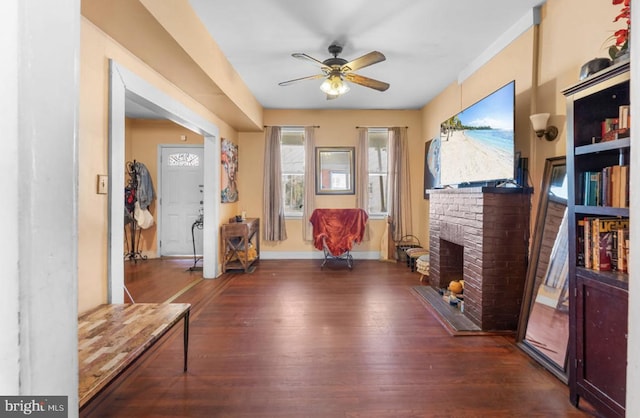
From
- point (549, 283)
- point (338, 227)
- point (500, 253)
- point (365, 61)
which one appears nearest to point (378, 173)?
point (338, 227)

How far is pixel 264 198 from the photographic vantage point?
17.6ft

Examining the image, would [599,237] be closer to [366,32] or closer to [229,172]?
[366,32]

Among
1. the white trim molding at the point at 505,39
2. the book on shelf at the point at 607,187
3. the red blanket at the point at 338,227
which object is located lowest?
the red blanket at the point at 338,227

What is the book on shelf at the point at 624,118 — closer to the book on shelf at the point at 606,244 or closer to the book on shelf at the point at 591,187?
the book on shelf at the point at 591,187

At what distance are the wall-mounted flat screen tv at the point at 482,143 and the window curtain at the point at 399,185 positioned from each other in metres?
1.72

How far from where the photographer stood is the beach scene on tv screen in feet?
8.16

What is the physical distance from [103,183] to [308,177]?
356 cm

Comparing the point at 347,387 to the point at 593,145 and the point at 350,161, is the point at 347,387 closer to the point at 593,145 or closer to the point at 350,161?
the point at 593,145

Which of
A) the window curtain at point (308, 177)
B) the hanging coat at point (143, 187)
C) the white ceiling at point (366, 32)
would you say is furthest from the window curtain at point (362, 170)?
the hanging coat at point (143, 187)

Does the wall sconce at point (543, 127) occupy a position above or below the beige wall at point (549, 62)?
below

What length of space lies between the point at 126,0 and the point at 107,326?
1836mm

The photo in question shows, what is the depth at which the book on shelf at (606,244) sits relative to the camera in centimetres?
153

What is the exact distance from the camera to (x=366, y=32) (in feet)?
9.38

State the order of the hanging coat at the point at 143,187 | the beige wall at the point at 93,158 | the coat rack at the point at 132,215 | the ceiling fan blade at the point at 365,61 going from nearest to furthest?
1. the beige wall at the point at 93,158
2. the ceiling fan blade at the point at 365,61
3. the coat rack at the point at 132,215
4. the hanging coat at the point at 143,187
